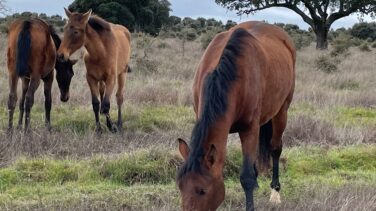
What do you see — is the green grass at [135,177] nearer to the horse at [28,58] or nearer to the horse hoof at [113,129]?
the horse at [28,58]

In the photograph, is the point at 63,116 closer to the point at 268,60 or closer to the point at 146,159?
the point at 146,159

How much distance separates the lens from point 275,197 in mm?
6008

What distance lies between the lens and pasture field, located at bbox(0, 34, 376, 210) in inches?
223

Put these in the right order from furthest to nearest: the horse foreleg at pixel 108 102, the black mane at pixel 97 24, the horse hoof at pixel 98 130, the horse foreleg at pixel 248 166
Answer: the horse foreleg at pixel 108 102 < the black mane at pixel 97 24 < the horse hoof at pixel 98 130 < the horse foreleg at pixel 248 166

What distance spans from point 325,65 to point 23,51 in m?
13.4

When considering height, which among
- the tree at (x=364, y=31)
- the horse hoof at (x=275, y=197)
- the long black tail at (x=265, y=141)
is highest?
the long black tail at (x=265, y=141)

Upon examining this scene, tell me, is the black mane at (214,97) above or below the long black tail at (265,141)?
above

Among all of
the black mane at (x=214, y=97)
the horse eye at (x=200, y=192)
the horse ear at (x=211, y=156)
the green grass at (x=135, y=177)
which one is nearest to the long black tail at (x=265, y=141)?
the green grass at (x=135, y=177)

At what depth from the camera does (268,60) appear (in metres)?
5.77

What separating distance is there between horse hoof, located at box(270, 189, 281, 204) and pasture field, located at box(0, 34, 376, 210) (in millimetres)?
82

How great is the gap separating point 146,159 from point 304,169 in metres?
2.14

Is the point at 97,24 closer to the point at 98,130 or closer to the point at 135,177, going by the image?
the point at 98,130

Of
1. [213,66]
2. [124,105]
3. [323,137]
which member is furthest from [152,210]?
[124,105]

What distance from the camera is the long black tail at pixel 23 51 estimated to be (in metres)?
8.82
